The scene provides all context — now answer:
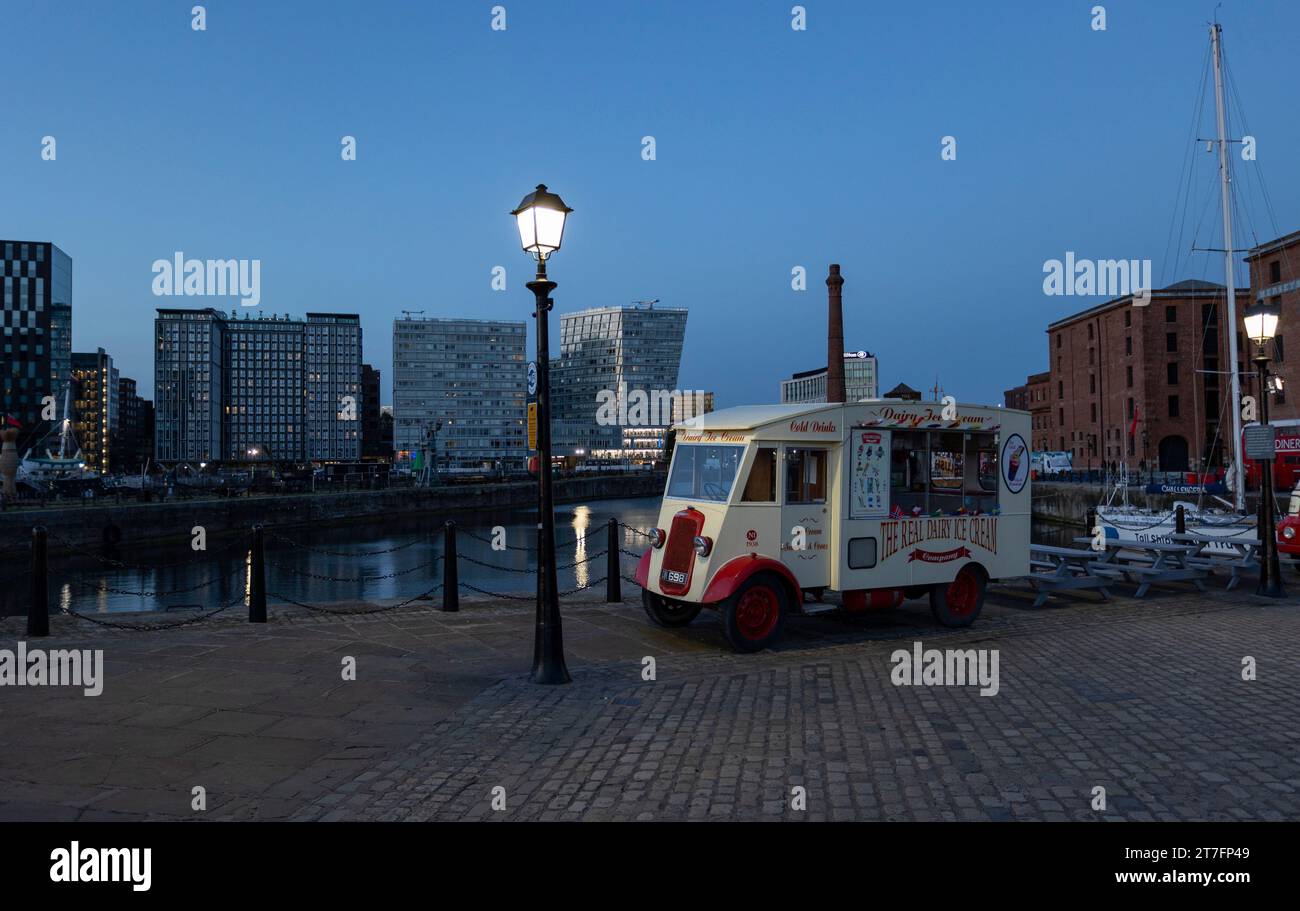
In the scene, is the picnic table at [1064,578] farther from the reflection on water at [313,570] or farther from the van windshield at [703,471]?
the reflection on water at [313,570]

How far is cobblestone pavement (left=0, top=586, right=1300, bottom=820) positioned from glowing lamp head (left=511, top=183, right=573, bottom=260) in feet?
14.6

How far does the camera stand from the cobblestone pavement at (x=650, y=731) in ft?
16.8

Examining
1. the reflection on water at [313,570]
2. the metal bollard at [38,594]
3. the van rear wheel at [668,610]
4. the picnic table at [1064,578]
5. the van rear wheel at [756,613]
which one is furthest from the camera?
the reflection on water at [313,570]

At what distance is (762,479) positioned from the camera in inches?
389

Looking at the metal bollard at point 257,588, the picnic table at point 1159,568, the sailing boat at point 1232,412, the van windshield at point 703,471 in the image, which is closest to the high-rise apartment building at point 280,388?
the sailing boat at point 1232,412

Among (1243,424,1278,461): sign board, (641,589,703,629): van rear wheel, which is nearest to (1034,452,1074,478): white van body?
(1243,424,1278,461): sign board

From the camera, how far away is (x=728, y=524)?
9.63 meters

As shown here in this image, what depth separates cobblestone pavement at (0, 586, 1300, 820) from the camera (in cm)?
511

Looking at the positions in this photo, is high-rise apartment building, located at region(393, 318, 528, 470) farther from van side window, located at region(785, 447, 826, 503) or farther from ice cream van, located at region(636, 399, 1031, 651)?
van side window, located at region(785, 447, 826, 503)

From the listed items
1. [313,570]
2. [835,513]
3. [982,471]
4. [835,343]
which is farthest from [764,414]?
[835,343]

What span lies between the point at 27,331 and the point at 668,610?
135954 mm

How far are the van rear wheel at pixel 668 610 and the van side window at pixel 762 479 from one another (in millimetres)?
2006

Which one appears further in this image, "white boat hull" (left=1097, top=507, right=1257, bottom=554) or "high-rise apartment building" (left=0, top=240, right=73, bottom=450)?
"high-rise apartment building" (left=0, top=240, right=73, bottom=450)
